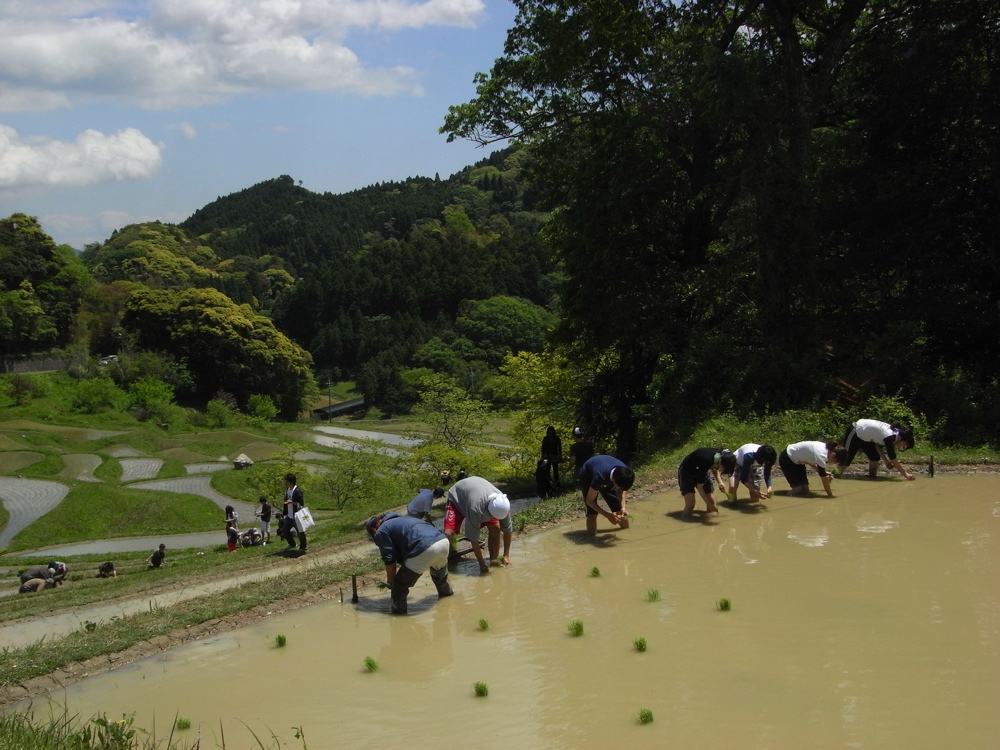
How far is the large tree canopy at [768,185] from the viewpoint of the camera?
19.7 meters

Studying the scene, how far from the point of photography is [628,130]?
21.2m

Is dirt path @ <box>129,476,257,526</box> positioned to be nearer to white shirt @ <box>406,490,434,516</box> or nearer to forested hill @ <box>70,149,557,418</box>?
white shirt @ <box>406,490,434,516</box>

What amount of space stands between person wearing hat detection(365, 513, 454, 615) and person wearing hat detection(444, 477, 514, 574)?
93 cm

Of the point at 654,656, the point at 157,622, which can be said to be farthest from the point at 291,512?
the point at 654,656

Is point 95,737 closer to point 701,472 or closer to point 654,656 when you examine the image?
point 654,656

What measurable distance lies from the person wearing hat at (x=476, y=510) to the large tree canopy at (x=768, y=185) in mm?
10040

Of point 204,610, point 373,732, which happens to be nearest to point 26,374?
point 204,610

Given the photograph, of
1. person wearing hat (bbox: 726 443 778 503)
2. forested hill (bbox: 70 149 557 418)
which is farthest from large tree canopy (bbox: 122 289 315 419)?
person wearing hat (bbox: 726 443 778 503)

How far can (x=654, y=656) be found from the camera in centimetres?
761

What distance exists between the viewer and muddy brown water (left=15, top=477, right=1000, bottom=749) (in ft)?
20.7

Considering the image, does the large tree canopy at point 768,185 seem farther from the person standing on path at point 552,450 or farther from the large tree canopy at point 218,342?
the large tree canopy at point 218,342

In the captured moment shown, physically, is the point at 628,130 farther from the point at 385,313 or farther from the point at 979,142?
the point at 385,313

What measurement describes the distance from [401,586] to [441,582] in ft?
2.00

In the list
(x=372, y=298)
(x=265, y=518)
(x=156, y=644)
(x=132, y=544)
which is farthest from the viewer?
(x=372, y=298)
